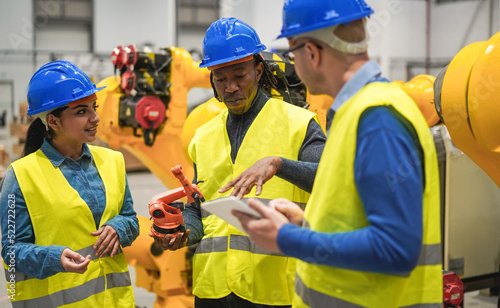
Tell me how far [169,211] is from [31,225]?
493mm

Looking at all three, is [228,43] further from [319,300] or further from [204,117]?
[204,117]

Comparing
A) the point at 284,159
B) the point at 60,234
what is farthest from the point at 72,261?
the point at 284,159

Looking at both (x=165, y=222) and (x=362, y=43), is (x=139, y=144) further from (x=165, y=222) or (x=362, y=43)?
(x=362, y=43)

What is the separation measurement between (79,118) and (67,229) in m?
0.41

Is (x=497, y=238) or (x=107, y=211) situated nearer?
(x=107, y=211)

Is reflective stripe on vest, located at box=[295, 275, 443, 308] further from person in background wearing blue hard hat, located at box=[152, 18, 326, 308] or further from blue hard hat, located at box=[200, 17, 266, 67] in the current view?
blue hard hat, located at box=[200, 17, 266, 67]

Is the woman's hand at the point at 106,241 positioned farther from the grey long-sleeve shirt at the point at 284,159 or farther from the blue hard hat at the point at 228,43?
the blue hard hat at the point at 228,43

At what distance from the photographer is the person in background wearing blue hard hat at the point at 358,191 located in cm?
105

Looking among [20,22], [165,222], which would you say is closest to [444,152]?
[165,222]

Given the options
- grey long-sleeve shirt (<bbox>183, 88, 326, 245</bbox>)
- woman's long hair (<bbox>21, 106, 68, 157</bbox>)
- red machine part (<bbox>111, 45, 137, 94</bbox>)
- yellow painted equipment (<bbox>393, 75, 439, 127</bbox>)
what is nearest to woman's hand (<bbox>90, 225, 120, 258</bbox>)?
grey long-sleeve shirt (<bbox>183, 88, 326, 245</bbox>)

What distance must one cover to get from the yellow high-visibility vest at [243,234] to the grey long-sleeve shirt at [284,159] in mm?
23

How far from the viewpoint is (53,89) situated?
78.5 inches

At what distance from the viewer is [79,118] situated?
2043mm

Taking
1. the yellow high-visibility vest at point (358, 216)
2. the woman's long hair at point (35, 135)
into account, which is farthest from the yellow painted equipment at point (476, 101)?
the woman's long hair at point (35, 135)
